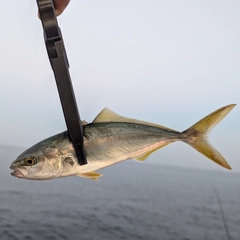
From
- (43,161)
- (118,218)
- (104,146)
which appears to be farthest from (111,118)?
(118,218)

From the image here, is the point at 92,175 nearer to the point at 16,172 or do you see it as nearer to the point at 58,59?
the point at 16,172

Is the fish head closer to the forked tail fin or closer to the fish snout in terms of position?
the fish snout

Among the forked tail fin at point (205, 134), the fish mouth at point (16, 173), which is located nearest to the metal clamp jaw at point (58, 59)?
the fish mouth at point (16, 173)

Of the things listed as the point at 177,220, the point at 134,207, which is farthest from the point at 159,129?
the point at 134,207

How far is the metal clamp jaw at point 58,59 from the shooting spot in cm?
75

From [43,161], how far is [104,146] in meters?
0.16

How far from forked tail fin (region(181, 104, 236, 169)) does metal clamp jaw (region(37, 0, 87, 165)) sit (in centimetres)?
34

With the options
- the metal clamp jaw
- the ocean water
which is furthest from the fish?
the ocean water

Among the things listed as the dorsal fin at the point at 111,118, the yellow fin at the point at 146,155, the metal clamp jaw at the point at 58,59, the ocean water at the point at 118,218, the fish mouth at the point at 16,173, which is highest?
the metal clamp jaw at the point at 58,59

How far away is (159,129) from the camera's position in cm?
98

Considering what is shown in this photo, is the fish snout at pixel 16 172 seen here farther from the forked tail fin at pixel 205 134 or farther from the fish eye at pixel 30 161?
the forked tail fin at pixel 205 134

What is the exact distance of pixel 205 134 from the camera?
0.93 meters

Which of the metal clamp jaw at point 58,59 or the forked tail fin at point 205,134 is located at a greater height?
the metal clamp jaw at point 58,59

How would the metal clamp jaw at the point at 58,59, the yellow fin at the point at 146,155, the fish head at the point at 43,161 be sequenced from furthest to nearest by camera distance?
1. the yellow fin at the point at 146,155
2. the fish head at the point at 43,161
3. the metal clamp jaw at the point at 58,59
